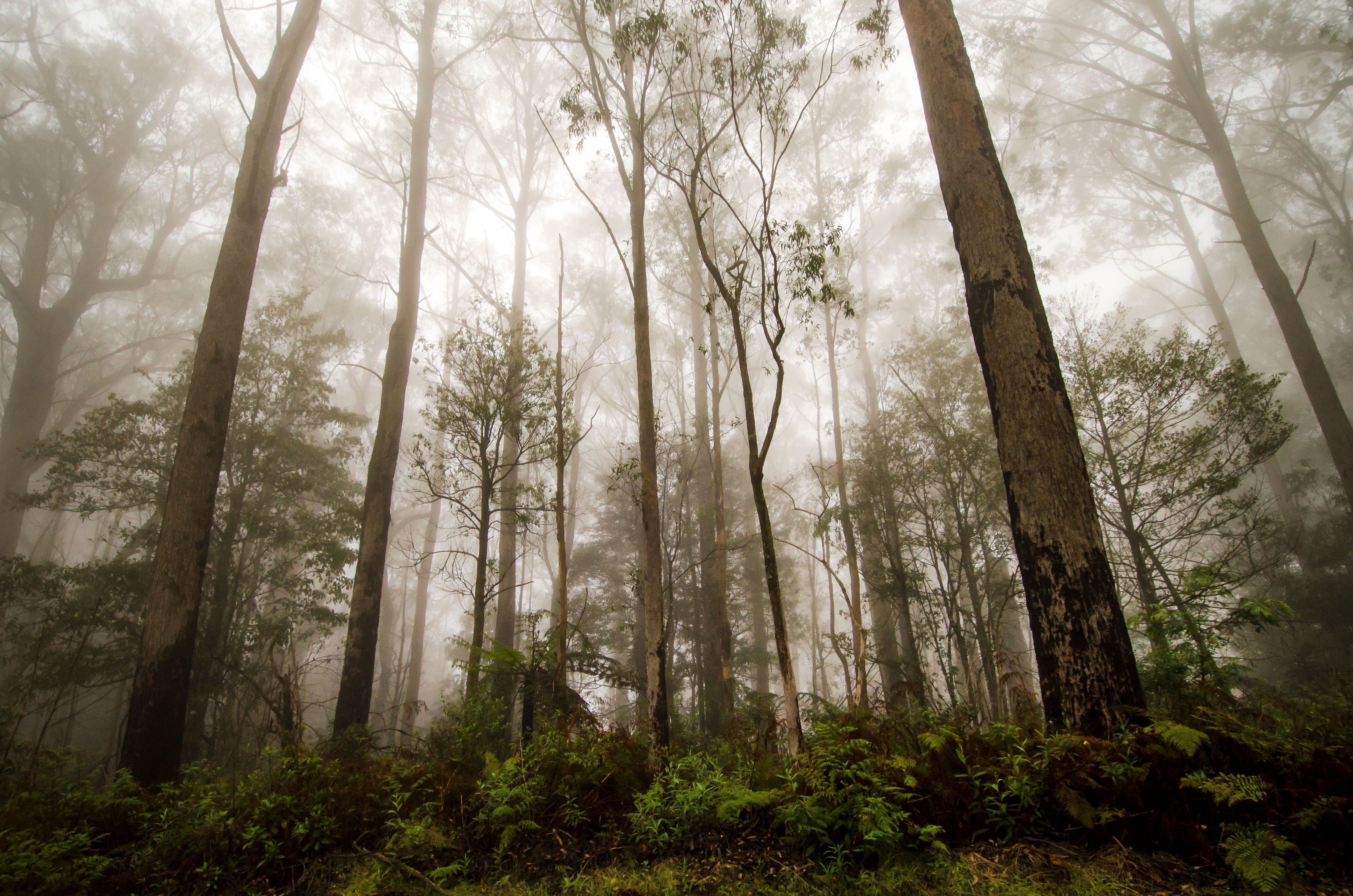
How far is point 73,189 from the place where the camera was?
1778 centimetres

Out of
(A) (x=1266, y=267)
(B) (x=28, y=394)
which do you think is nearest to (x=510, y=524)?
(B) (x=28, y=394)

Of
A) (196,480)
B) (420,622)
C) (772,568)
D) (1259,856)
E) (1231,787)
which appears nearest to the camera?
(1259,856)

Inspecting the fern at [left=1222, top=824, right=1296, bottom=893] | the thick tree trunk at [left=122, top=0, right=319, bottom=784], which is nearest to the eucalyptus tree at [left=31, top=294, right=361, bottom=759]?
the thick tree trunk at [left=122, top=0, right=319, bottom=784]

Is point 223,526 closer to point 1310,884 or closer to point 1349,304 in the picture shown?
point 1310,884

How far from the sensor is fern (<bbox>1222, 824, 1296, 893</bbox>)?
213cm

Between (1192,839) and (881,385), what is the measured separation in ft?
44.3

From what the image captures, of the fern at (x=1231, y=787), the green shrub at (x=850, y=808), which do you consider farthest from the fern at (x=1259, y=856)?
the green shrub at (x=850, y=808)

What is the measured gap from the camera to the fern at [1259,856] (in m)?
2.13

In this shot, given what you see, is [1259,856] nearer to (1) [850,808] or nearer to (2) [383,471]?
(1) [850,808]

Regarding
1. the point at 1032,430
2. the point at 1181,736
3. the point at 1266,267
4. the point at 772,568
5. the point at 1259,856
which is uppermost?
the point at 1266,267

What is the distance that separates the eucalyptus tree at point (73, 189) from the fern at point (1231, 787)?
22.3 meters

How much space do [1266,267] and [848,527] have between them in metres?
10.8

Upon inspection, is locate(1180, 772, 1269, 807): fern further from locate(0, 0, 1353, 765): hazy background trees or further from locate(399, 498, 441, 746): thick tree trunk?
locate(399, 498, 441, 746): thick tree trunk

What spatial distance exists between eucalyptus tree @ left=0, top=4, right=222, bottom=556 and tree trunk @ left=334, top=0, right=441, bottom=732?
1258cm
